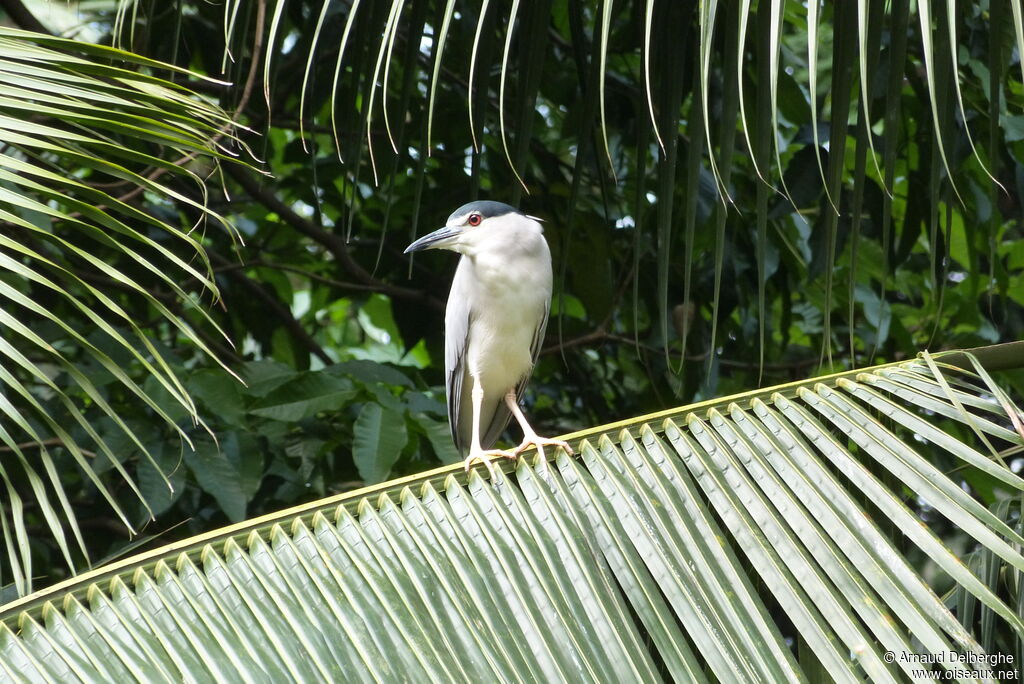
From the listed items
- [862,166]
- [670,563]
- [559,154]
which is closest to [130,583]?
[670,563]

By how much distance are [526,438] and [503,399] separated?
90 cm

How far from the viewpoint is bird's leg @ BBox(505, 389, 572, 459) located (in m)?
1.89

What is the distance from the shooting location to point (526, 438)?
2818mm

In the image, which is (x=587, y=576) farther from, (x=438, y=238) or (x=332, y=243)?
(x=332, y=243)

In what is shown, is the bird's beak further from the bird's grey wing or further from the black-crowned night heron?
the bird's grey wing

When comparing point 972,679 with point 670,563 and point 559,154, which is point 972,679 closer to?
point 670,563

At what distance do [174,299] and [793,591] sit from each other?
3.08 meters

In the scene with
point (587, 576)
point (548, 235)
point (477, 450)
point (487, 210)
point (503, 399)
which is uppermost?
point (487, 210)

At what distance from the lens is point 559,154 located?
4.74 m

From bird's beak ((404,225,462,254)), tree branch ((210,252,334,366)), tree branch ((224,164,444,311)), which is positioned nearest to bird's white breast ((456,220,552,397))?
bird's beak ((404,225,462,254))

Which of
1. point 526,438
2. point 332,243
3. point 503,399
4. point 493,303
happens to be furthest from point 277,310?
point 526,438

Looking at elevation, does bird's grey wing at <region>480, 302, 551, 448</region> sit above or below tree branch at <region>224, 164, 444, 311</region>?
below

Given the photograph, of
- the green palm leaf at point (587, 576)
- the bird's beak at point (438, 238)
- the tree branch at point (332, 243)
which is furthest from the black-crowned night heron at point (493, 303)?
the green palm leaf at point (587, 576)

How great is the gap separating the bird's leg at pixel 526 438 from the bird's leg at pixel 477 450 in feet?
0.18
